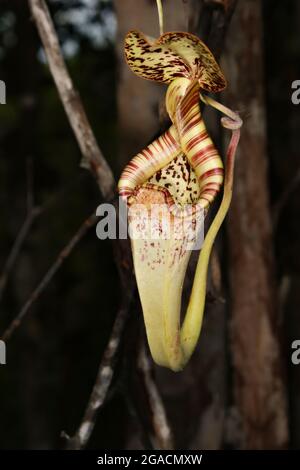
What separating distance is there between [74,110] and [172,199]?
278 mm

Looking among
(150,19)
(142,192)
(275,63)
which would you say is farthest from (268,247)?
(275,63)

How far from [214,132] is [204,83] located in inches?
13.4

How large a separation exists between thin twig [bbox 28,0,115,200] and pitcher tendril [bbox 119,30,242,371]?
215mm

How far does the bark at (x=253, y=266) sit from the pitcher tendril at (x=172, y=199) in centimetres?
68

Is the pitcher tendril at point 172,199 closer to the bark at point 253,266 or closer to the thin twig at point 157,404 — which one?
the thin twig at point 157,404

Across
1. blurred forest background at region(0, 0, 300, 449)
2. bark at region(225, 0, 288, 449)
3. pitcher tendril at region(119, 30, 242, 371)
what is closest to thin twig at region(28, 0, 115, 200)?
blurred forest background at region(0, 0, 300, 449)

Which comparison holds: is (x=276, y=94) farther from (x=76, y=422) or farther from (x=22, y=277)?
(x=76, y=422)

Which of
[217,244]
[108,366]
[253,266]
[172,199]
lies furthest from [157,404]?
[253,266]

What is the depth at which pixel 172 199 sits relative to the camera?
2.76 feet

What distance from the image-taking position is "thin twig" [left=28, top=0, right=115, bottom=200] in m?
1.04

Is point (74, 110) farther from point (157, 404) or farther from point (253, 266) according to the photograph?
point (253, 266)

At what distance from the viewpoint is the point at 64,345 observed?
3334 mm

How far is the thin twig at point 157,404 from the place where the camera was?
110 centimetres
